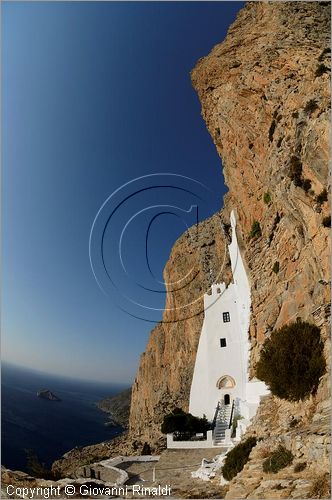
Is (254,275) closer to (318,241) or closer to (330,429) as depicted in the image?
(318,241)

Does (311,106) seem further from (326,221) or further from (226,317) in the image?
(226,317)

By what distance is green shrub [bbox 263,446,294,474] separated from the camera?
26.7 ft

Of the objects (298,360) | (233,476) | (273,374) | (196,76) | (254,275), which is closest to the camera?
(233,476)

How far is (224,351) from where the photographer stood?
27.9 meters

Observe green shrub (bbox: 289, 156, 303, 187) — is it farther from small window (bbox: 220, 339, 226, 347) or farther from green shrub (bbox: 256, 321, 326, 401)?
small window (bbox: 220, 339, 226, 347)

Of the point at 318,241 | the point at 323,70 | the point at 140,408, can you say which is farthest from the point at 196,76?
the point at 140,408

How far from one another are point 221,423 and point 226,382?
3598mm

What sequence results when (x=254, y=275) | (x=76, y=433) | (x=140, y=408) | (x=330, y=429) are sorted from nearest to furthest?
(x=330, y=429) → (x=254, y=275) → (x=140, y=408) → (x=76, y=433)

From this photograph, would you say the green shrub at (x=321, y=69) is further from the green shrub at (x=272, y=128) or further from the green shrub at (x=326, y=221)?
the green shrub at (x=326, y=221)

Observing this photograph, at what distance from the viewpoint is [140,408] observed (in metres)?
48.4

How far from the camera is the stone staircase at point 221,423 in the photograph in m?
20.8

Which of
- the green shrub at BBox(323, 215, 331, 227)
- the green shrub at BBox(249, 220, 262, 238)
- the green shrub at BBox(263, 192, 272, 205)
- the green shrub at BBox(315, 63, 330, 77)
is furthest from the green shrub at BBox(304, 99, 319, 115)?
the green shrub at BBox(249, 220, 262, 238)

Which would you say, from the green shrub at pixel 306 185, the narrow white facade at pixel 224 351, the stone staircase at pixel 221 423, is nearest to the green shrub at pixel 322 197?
the green shrub at pixel 306 185

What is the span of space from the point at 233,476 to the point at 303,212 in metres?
9.46
